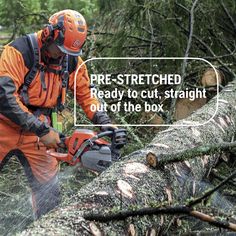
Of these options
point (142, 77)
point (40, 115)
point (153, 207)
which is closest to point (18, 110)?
point (40, 115)

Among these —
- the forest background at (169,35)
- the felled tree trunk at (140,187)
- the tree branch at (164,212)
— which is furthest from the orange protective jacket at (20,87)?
the tree branch at (164,212)

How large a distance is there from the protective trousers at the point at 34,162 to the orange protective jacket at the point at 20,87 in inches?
5.1

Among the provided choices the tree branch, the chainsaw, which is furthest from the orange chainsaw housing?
the tree branch

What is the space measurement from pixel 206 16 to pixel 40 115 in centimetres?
251

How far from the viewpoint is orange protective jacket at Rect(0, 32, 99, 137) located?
3.12 metres

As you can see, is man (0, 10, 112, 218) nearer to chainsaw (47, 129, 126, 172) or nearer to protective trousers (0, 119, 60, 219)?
protective trousers (0, 119, 60, 219)

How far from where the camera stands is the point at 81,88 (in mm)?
3611

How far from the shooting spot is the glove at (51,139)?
3.18m

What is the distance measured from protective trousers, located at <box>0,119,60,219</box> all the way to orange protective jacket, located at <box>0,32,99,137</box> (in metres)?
0.13

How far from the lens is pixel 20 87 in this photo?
3268mm

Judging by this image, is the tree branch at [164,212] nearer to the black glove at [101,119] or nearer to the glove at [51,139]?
the glove at [51,139]

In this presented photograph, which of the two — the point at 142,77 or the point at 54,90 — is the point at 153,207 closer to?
the point at 54,90

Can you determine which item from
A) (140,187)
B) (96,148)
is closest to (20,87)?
(96,148)

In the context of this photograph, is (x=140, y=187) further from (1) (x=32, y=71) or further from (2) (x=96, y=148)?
(1) (x=32, y=71)
